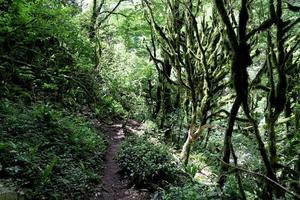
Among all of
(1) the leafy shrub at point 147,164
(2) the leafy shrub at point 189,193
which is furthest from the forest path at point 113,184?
(2) the leafy shrub at point 189,193

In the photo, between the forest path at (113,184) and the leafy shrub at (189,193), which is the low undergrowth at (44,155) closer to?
the forest path at (113,184)

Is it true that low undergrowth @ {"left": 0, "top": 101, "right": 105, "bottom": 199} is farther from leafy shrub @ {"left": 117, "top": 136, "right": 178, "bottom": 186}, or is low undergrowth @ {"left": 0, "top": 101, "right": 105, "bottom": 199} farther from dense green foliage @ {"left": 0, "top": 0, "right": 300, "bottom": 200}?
leafy shrub @ {"left": 117, "top": 136, "right": 178, "bottom": 186}

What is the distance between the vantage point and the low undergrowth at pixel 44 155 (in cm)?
573

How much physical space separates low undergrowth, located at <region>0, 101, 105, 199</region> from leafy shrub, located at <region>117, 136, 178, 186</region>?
837 millimetres

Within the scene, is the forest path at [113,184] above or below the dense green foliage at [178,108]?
below

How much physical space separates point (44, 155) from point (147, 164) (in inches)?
110

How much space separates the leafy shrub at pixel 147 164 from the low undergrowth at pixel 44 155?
0.84 metres

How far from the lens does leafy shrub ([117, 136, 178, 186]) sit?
27.0 feet

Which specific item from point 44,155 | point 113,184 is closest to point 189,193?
point 113,184

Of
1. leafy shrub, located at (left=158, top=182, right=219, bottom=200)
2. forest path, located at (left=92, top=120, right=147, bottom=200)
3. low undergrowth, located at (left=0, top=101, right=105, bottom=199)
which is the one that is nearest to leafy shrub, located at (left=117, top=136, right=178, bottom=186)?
forest path, located at (left=92, top=120, right=147, bottom=200)

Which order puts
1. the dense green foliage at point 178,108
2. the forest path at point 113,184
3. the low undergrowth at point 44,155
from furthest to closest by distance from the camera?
the forest path at point 113,184 → the low undergrowth at point 44,155 → the dense green foliage at point 178,108

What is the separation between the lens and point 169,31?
35.7 ft

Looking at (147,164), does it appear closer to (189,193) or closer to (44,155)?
(189,193)

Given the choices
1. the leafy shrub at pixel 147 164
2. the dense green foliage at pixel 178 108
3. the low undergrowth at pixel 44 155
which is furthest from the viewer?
the leafy shrub at pixel 147 164
